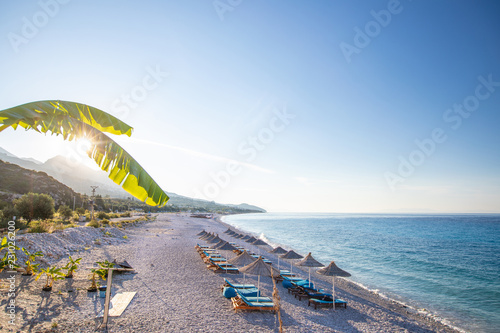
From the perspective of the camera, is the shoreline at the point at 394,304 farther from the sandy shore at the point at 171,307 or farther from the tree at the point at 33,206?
the tree at the point at 33,206

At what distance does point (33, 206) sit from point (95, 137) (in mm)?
24710

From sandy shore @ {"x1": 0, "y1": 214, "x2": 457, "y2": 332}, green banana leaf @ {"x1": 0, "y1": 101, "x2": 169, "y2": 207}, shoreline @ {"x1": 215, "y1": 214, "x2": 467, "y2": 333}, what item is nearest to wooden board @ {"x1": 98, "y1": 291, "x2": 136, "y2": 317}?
sandy shore @ {"x1": 0, "y1": 214, "x2": 457, "y2": 332}

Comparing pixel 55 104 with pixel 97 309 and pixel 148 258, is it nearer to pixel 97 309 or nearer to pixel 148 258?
pixel 97 309

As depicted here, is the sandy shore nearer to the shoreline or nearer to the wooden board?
the shoreline

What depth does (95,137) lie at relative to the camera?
468 cm

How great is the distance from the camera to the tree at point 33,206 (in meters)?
22.4

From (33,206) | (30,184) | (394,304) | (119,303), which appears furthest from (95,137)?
(30,184)

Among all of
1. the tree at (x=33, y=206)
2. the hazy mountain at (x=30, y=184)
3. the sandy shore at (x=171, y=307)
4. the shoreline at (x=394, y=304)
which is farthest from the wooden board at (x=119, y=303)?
the hazy mountain at (x=30, y=184)

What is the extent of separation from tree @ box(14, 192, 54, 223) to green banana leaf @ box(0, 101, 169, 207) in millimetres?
23711

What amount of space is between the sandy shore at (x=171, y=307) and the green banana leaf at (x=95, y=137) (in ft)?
16.8

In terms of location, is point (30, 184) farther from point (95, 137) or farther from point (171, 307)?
point (95, 137)

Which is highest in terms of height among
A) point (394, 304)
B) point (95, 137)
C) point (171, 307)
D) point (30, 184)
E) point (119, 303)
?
point (95, 137)

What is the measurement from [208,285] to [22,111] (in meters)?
11.0

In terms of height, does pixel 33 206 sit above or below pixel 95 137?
below
